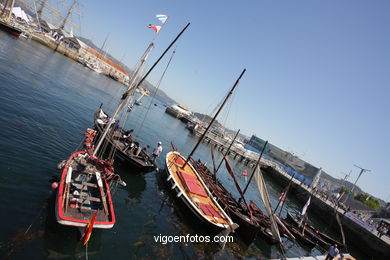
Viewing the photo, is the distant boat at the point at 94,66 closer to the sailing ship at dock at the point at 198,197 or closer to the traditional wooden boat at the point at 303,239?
the sailing ship at dock at the point at 198,197

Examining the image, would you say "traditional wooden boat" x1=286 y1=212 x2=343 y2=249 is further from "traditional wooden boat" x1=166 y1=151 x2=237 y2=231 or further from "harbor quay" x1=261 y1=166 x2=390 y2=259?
"traditional wooden boat" x1=166 y1=151 x2=237 y2=231

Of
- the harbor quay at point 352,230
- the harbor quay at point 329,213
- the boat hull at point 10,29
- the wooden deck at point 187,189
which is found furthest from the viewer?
the boat hull at point 10,29

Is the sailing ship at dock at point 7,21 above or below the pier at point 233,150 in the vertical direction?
above

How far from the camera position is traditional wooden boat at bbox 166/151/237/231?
55.3ft

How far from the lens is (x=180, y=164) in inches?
1057

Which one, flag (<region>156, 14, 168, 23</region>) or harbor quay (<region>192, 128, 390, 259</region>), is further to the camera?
harbor quay (<region>192, 128, 390, 259</region>)

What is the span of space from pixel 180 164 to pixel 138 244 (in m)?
14.3

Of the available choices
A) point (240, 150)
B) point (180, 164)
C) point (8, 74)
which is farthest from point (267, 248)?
point (240, 150)

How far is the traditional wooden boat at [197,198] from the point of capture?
16.9 metres

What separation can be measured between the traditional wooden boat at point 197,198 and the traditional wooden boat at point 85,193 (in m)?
6.56

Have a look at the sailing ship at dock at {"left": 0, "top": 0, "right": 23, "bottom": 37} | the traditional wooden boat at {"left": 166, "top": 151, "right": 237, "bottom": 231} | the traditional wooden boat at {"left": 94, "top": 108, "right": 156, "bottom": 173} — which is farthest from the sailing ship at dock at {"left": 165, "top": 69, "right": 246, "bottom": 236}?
the sailing ship at dock at {"left": 0, "top": 0, "right": 23, "bottom": 37}

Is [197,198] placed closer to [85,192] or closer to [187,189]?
[187,189]

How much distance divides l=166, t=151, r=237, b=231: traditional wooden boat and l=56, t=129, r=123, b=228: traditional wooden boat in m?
6.56

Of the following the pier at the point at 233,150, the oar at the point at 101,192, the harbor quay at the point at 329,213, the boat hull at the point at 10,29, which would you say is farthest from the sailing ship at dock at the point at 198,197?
the boat hull at the point at 10,29
